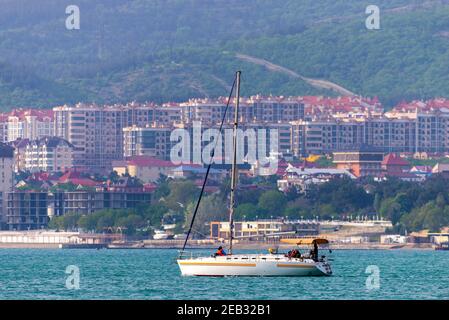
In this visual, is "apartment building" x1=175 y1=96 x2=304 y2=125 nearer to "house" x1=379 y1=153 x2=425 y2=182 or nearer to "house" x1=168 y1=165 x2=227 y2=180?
"house" x1=379 y1=153 x2=425 y2=182

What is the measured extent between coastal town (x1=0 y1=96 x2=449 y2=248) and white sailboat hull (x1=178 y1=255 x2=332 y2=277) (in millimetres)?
57052

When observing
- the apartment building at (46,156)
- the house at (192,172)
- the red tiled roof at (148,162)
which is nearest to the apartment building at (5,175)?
the house at (192,172)

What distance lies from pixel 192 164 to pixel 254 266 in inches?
4389

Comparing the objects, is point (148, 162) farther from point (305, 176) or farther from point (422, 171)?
point (422, 171)

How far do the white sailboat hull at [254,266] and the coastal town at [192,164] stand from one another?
5705 centimetres

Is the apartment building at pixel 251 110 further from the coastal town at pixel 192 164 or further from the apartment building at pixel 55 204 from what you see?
the apartment building at pixel 55 204

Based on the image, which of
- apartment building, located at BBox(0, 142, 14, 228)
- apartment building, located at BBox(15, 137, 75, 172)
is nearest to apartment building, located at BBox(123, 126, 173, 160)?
apartment building, located at BBox(15, 137, 75, 172)

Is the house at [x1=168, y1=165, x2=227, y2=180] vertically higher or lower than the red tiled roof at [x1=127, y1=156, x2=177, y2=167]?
lower

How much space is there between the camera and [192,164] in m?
152

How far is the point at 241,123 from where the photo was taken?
551 feet

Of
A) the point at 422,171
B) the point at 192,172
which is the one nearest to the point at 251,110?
the point at 422,171

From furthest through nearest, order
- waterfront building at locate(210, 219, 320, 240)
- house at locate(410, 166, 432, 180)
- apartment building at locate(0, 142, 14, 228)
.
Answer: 1. house at locate(410, 166, 432, 180)
2. apartment building at locate(0, 142, 14, 228)
3. waterfront building at locate(210, 219, 320, 240)

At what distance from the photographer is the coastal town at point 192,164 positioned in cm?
11488

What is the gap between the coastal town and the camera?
377 ft
